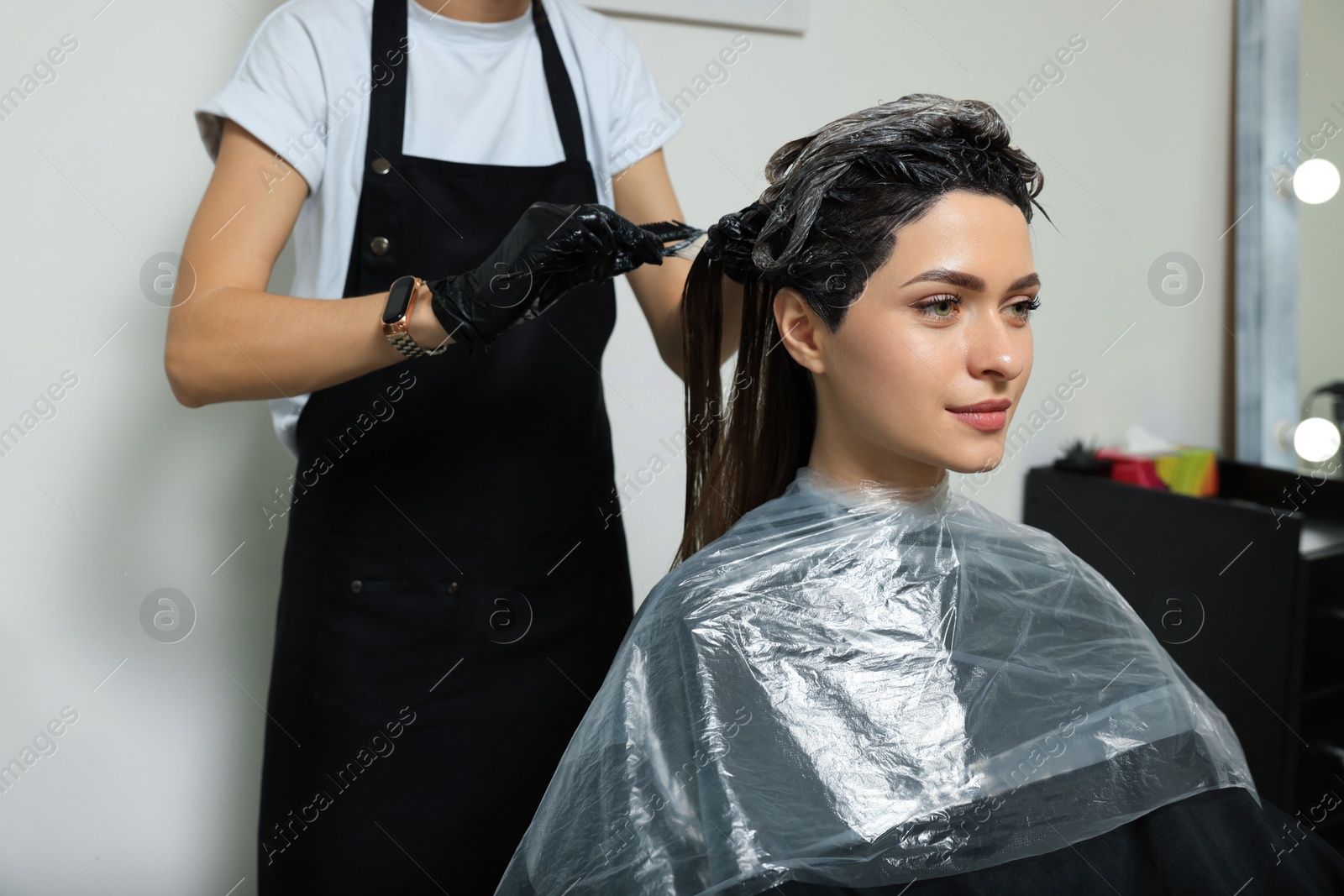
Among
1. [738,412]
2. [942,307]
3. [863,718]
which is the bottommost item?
[863,718]

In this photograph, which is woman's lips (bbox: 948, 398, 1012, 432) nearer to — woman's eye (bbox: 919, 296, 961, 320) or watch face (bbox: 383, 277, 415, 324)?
woman's eye (bbox: 919, 296, 961, 320)

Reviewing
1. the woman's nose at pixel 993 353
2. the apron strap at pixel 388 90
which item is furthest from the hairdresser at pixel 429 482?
the woman's nose at pixel 993 353

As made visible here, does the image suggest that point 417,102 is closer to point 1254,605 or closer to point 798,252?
point 798,252

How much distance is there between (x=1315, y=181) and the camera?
2.78 metres

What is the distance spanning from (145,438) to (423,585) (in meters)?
0.69

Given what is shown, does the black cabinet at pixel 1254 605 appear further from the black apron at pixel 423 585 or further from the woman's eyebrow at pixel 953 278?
the black apron at pixel 423 585

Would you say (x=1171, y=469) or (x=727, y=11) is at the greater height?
(x=727, y=11)

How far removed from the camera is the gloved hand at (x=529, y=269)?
1.12m

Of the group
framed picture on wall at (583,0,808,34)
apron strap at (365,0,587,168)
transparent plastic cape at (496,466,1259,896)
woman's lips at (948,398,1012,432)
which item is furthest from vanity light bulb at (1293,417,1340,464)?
apron strap at (365,0,587,168)

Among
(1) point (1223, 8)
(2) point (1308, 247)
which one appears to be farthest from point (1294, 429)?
(1) point (1223, 8)

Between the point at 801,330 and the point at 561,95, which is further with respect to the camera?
the point at 561,95

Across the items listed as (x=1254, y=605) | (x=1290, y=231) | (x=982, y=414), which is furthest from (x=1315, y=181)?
(x=982, y=414)

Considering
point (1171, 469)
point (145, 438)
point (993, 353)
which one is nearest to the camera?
point (993, 353)

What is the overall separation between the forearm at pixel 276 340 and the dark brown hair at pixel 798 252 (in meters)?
0.41
